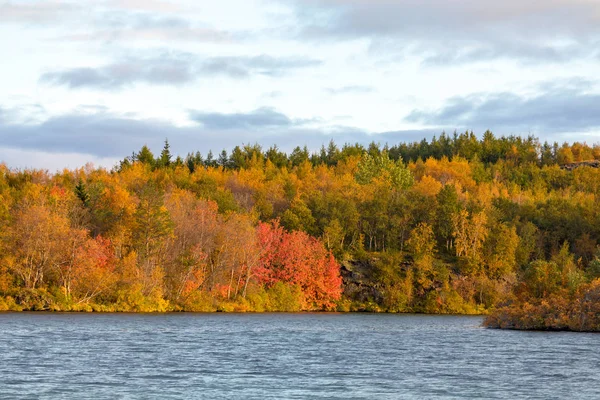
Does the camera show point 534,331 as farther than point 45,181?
No

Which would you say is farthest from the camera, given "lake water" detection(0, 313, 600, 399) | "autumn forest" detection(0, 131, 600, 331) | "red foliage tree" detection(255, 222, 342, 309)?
"red foliage tree" detection(255, 222, 342, 309)

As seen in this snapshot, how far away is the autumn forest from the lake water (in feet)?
57.2

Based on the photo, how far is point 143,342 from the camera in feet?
217

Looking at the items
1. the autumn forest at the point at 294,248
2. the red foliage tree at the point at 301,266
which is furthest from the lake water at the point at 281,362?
the red foliage tree at the point at 301,266

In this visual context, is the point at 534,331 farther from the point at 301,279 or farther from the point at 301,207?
the point at 301,207

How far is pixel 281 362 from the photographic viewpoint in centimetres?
5525

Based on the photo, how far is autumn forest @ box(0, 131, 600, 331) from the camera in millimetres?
104500

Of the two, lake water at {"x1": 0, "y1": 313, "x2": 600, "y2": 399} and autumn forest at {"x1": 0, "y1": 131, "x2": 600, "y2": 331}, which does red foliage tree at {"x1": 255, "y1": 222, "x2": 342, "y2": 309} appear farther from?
lake water at {"x1": 0, "y1": 313, "x2": 600, "y2": 399}

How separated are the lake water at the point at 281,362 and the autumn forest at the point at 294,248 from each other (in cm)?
1744

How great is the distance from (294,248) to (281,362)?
78.7 m

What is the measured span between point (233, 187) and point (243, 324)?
89032 mm

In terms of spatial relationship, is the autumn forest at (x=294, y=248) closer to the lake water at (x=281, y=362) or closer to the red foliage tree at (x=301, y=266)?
the red foliage tree at (x=301, y=266)

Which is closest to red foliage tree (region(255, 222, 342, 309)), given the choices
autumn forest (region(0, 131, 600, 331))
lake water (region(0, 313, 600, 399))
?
autumn forest (region(0, 131, 600, 331))

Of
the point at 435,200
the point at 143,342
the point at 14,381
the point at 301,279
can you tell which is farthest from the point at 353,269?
the point at 14,381
